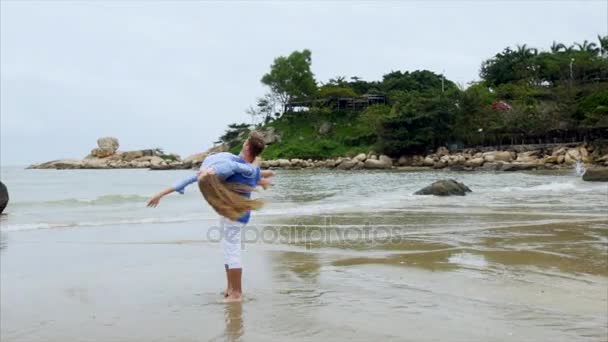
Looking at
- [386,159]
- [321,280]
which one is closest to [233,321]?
[321,280]

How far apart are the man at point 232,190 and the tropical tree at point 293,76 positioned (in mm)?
73730

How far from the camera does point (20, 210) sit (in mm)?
16703

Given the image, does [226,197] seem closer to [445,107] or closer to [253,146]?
[253,146]

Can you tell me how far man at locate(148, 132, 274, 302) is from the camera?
5055 millimetres

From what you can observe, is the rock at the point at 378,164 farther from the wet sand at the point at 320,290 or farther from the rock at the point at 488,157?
the wet sand at the point at 320,290

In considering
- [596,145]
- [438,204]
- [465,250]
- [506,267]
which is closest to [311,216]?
[438,204]

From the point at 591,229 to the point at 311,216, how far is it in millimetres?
5946

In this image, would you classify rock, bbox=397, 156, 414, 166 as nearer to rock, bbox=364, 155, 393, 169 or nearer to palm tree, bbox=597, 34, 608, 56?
rock, bbox=364, 155, 393, 169

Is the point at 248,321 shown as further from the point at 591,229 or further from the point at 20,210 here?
the point at 20,210

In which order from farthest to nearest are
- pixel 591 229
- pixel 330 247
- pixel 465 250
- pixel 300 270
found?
pixel 591 229 < pixel 330 247 < pixel 465 250 < pixel 300 270

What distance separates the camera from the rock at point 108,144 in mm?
92125

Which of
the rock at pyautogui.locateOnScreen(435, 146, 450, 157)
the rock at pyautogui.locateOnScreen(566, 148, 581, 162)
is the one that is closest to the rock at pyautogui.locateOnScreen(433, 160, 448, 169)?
the rock at pyautogui.locateOnScreen(435, 146, 450, 157)

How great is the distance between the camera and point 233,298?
211 inches

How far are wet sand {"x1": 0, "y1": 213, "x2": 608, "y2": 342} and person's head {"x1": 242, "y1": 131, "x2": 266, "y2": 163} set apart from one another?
4.39ft
